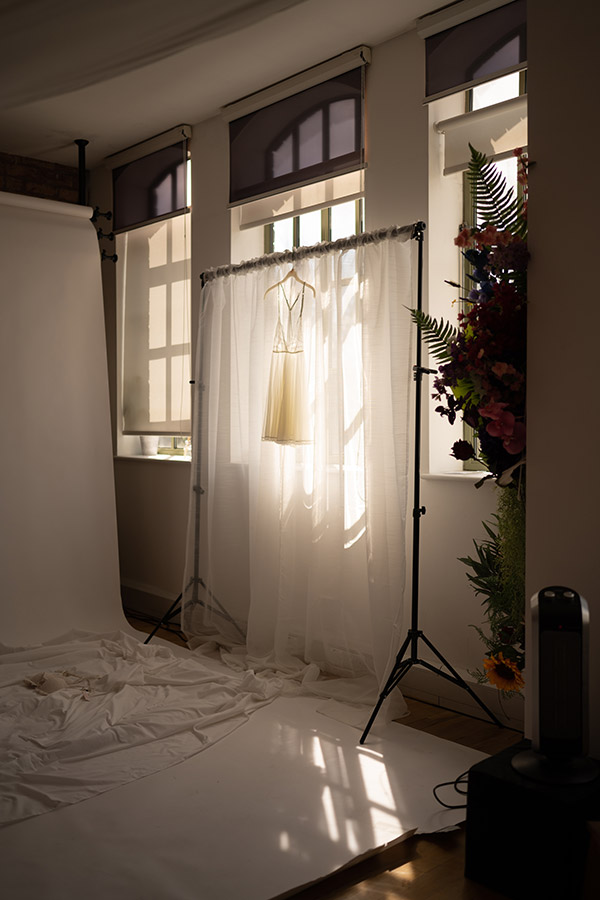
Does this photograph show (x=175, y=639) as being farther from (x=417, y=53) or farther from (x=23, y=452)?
(x=417, y=53)

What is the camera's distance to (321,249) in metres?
3.85

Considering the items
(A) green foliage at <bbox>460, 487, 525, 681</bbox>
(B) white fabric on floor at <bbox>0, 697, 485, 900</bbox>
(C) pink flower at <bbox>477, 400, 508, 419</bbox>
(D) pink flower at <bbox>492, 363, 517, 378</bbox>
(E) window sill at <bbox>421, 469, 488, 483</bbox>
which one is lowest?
(B) white fabric on floor at <bbox>0, 697, 485, 900</bbox>

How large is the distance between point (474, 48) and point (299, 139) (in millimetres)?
1106

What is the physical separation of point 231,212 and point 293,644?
2471mm

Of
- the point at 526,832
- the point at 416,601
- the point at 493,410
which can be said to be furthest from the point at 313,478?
the point at 526,832

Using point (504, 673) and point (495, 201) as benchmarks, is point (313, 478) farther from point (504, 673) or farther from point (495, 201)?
point (495, 201)

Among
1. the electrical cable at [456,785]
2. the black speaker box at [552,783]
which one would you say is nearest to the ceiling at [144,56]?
the black speaker box at [552,783]

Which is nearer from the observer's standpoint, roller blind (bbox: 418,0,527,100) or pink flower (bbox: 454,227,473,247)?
pink flower (bbox: 454,227,473,247)

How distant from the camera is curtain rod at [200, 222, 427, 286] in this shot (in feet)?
11.5

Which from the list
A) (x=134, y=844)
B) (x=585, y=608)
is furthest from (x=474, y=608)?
(x=134, y=844)

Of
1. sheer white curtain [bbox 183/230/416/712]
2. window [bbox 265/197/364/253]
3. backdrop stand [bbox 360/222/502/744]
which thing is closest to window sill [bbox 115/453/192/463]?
sheer white curtain [bbox 183/230/416/712]

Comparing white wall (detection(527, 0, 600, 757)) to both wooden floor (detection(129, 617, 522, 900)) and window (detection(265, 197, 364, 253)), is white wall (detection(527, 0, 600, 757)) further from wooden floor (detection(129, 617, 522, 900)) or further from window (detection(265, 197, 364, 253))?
window (detection(265, 197, 364, 253))

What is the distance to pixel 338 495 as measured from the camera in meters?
3.77

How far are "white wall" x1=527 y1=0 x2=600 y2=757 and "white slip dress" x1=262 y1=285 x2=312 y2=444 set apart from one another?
1.66 metres
